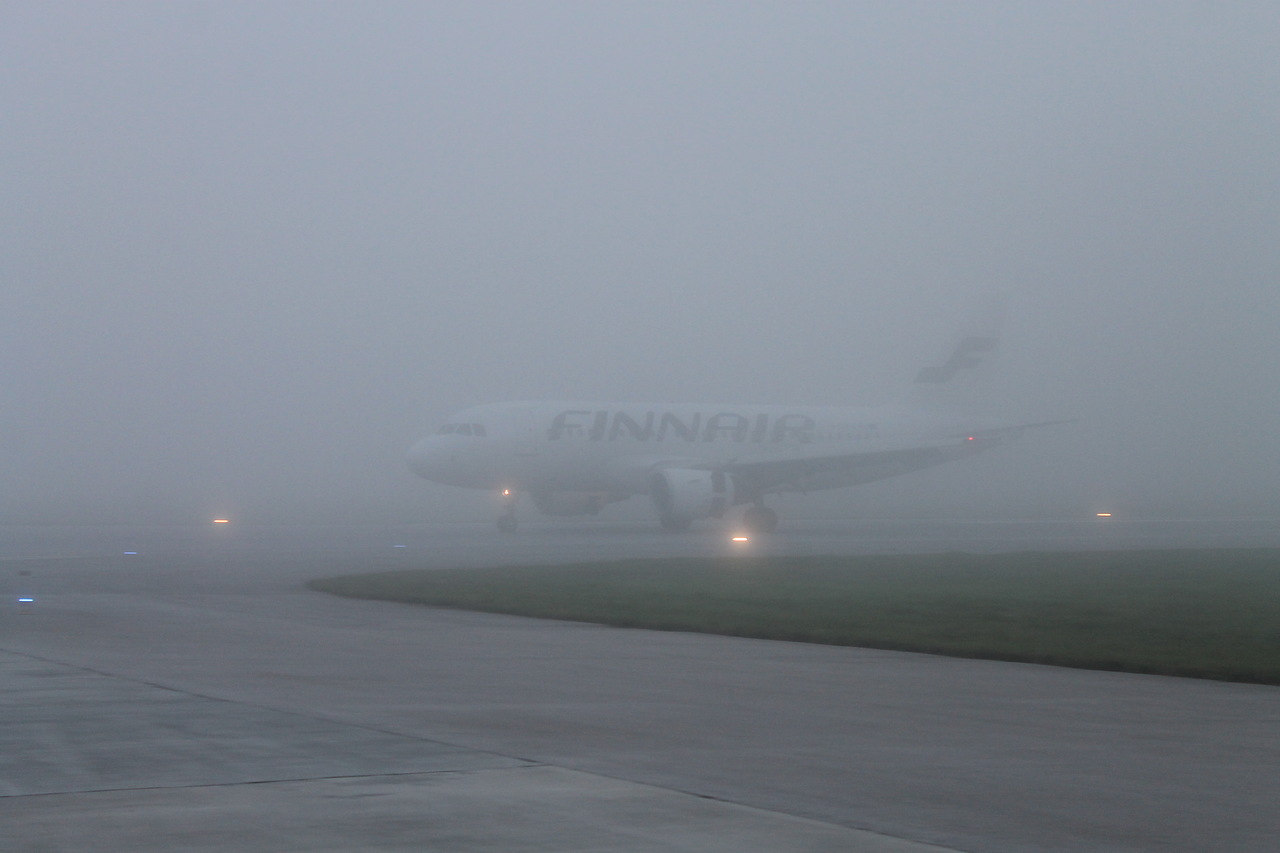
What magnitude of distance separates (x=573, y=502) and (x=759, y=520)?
5630 mm

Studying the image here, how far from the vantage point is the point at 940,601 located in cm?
1644

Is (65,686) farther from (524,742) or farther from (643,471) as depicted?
(643,471)

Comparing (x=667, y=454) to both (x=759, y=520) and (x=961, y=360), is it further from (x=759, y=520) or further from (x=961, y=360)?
(x=961, y=360)

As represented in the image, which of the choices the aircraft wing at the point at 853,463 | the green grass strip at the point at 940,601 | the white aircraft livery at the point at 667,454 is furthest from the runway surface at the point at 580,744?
the aircraft wing at the point at 853,463

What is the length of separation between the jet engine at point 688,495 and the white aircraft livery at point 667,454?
0.12 feet

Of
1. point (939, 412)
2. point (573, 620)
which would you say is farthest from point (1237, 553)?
point (939, 412)

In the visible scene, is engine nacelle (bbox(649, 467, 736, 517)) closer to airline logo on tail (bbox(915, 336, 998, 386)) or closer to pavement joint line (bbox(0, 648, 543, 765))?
airline logo on tail (bbox(915, 336, 998, 386))

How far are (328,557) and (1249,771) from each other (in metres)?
20.8

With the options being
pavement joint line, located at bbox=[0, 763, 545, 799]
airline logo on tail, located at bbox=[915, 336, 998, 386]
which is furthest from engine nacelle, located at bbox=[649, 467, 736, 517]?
pavement joint line, located at bbox=[0, 763, 545, 799]

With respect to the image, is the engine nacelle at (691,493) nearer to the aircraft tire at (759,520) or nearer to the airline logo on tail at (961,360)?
the aircraft tire at (759,520)

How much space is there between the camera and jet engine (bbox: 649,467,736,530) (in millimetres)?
36750

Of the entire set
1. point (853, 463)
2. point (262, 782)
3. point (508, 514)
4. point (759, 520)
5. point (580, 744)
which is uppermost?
point (853, 463)

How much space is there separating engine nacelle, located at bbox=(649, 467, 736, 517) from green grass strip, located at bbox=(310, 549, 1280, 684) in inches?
487

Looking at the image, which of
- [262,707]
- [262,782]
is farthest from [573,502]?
[262,782]
